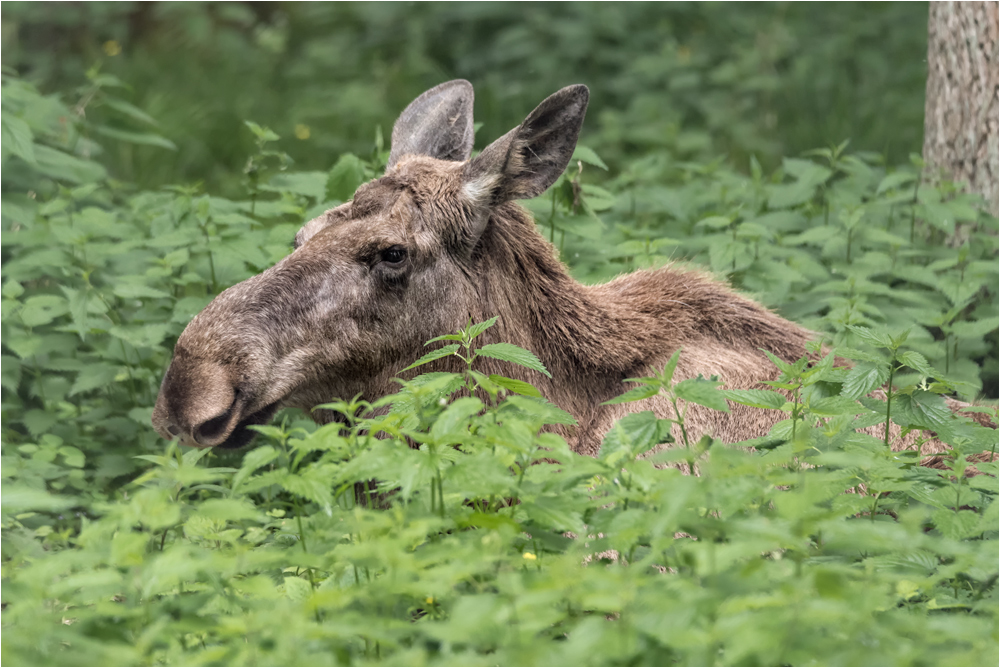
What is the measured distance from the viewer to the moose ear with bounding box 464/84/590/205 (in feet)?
12.9

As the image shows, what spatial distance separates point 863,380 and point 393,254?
1631 mm

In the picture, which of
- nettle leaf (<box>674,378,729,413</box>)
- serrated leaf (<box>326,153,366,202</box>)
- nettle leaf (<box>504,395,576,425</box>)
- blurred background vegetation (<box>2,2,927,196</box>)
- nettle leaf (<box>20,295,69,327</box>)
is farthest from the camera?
blurred background vegetation (<box>2,2,927,196</box>)

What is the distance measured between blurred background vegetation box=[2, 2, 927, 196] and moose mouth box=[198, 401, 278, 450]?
4.56m

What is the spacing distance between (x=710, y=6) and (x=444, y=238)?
7.49 meters

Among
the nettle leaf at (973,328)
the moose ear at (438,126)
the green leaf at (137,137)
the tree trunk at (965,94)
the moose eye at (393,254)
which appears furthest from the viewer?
the green leaf at (137,137)

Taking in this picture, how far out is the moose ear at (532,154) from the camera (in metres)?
3.92

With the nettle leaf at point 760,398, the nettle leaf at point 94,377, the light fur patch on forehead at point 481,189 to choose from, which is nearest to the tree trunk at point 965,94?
the light fur patch on forehead at point 481,189

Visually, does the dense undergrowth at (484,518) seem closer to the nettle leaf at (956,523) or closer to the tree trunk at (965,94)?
the nettle leaf at (956,523)

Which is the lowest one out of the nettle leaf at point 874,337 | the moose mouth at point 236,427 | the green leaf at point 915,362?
the moose mouth at point 236,427

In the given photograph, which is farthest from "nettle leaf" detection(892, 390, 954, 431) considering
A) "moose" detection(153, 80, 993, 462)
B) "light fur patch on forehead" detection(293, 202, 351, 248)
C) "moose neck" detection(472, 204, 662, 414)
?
"light fur patch on forehead" detection(293, 202, 351, 248)

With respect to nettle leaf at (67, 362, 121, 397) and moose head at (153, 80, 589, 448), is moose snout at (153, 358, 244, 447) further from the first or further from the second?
nettle leaf at (67, 362, 121, 397)

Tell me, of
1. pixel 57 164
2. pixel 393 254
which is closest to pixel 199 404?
pixel 393 254

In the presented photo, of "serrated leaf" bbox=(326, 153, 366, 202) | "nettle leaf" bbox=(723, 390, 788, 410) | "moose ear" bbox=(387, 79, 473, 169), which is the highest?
"moose ear" bbox=(387, 79, 473, 169)

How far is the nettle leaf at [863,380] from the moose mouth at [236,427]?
6.26 ft
